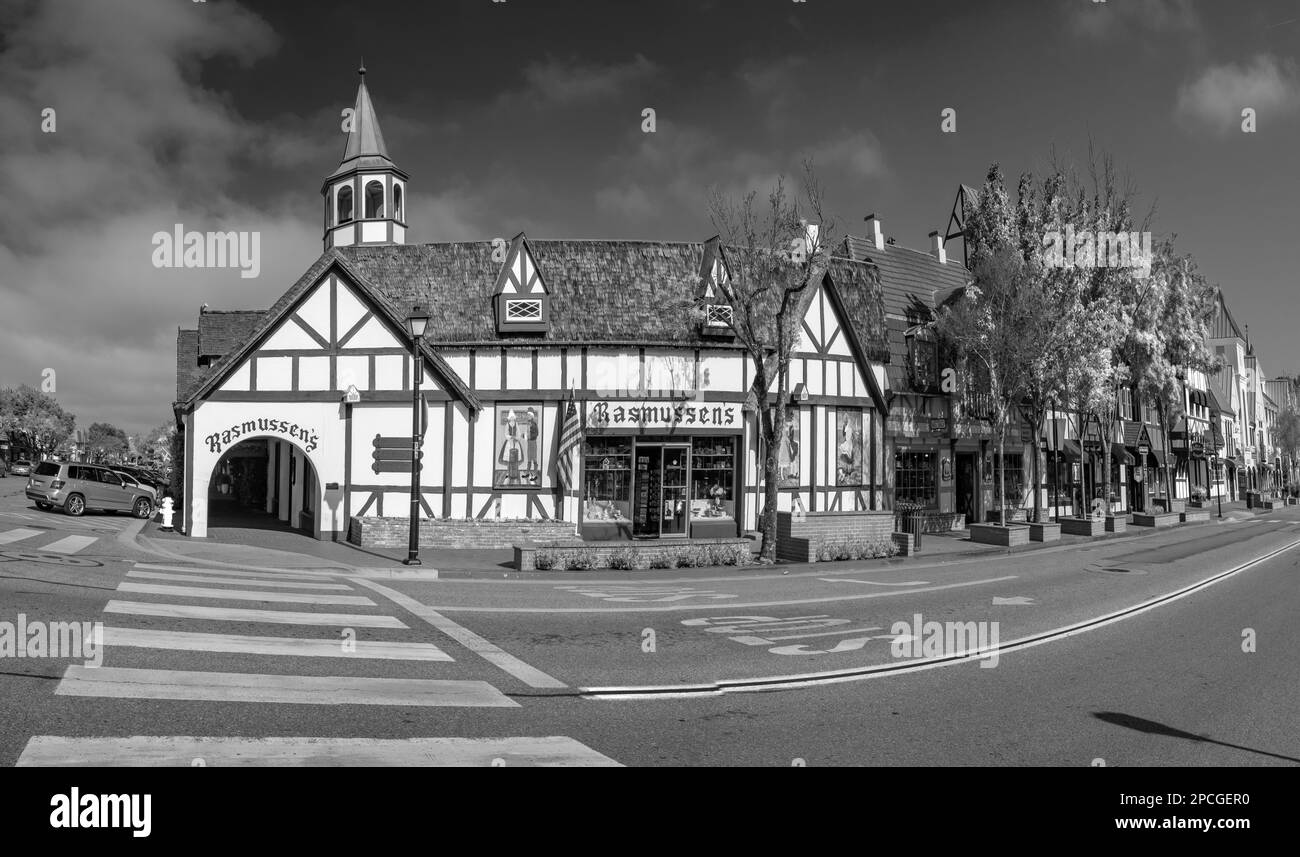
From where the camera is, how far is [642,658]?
927 cm

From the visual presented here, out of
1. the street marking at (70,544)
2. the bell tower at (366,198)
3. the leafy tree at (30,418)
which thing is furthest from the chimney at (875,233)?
the leafy tree at (30,418)

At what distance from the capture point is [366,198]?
31484 mm

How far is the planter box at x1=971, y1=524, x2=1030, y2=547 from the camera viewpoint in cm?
2523

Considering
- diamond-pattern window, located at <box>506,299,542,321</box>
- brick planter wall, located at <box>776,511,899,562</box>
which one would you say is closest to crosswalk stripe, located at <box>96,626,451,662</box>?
brick planter wall, located at <box>776,511,899,562</box>

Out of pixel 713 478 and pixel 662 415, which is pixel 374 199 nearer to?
pixel 662 415

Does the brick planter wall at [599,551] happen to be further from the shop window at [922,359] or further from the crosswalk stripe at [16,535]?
the shop window at [922,359]

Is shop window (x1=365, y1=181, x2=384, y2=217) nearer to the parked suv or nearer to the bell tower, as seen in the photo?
the bell tower

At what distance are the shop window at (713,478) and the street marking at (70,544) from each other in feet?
50.2

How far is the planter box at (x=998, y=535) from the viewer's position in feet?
82.8

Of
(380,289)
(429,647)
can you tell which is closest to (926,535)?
(380,289)

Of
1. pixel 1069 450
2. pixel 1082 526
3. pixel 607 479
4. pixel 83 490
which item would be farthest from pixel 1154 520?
pixel 83 490

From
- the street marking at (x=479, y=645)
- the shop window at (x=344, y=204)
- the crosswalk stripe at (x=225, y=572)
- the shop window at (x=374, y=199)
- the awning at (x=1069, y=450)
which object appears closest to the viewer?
the street marking at (x=479, y=645)

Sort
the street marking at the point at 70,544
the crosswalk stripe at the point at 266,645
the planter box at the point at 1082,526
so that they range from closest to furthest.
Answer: the crosswalk stripe at the point at 266,645, the street marking at the point at 70,544, the planter box at the point at 1082,526
